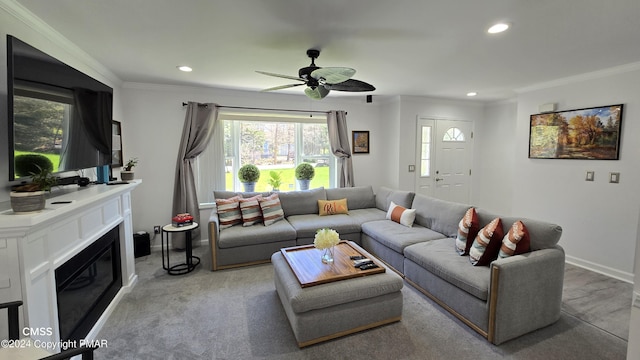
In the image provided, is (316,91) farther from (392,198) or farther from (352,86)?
(392,198)

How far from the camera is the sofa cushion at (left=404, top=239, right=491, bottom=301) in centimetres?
221

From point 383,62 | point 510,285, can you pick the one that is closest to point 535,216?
point 510,285

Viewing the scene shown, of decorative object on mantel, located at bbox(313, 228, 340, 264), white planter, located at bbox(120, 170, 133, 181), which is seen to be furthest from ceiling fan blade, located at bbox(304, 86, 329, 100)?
white planter, located at bbox(120, 170, 133, 181)

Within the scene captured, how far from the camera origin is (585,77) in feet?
11.4

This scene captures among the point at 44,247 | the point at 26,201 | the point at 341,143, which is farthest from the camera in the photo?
the point at 341,143

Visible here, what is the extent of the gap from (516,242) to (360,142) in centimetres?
347

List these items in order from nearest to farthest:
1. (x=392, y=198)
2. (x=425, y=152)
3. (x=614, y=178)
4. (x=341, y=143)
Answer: (x=614, y=178)
(x=392, y=198)
(x=341, y=143)
(x=425, y=152)

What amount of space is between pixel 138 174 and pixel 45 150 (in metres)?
2.52

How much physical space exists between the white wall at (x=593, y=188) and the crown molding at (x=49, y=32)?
221 inches

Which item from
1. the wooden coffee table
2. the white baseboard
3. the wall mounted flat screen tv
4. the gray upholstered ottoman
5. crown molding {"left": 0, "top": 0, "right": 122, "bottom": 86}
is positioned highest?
crown molding {"left": 0, "top": 0, "right": 122, "bottom": 86}

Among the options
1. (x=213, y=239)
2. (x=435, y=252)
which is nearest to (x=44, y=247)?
(x=213, y=239)

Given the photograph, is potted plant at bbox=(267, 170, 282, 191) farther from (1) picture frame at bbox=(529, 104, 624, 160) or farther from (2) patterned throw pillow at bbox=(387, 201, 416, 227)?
(1) picture frame at bbox=(529, 104, 624, 160)

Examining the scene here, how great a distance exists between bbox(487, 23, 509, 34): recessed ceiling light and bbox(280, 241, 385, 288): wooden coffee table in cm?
215

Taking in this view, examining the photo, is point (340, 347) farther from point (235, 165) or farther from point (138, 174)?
point (138, 174)
